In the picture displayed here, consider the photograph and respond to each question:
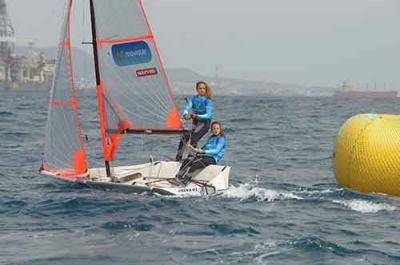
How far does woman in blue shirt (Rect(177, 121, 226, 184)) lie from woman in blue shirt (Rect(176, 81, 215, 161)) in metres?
0.32

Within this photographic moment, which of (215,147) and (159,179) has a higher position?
(215,147)

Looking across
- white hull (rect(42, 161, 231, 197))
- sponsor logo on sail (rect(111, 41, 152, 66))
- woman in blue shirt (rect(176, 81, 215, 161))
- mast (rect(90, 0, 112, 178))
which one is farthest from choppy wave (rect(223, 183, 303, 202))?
sponsor logo on sail (rect(111, 41, 152, 66))

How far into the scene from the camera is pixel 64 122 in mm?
17266

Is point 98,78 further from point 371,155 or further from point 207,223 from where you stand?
point 371,155

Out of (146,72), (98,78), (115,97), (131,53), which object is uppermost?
(131,53)

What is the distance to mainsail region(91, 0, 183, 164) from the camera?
666 inches

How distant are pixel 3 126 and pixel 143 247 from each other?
88.6ft

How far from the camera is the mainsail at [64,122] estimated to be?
1720 centimetres

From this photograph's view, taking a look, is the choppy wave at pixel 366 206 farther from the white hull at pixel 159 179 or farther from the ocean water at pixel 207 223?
the white hull at pixel 159 179

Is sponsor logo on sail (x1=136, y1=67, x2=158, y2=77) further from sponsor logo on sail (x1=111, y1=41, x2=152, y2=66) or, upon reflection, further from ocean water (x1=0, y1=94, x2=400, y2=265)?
ocean water (x1=0, y1=94, x2=400, y2=265)

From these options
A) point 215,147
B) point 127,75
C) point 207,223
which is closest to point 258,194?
point 215,147

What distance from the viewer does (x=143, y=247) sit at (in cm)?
1114

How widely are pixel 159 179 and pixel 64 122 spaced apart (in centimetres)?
266

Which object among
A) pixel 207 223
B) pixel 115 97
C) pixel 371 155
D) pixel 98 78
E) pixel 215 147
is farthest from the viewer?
pixel 115 97
